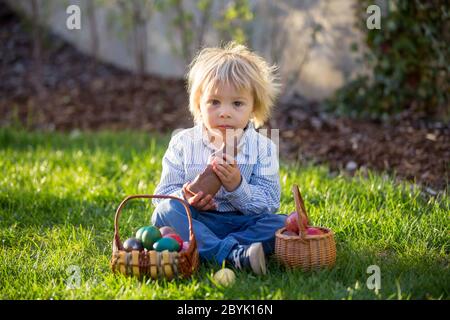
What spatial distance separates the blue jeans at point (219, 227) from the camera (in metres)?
3.02

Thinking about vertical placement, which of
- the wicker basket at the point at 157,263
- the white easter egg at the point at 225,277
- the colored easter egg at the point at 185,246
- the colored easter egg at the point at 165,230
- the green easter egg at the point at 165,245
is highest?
the colored easter egg at the point at 165,230

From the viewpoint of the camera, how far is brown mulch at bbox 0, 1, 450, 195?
464 cm

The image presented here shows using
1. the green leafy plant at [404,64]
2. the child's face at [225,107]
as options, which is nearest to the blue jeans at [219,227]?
the child's face at [225,107]

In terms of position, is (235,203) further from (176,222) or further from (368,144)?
(368,144)

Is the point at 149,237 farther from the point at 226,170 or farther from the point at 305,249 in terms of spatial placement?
the point at 305,249

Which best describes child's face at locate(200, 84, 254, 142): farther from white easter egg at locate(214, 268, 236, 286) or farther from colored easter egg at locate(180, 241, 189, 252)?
white easter egg at locate(214, 268, 236, 286)

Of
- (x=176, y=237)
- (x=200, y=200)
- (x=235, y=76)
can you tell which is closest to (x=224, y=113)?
(x=235, y=76)

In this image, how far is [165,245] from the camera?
278 cm

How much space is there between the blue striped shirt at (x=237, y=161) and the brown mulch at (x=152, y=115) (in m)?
1.19

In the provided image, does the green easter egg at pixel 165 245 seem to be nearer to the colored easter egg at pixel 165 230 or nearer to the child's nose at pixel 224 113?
the colored easter egg at pixel 165 230

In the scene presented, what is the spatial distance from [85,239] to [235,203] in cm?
84

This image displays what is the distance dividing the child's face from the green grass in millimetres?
714

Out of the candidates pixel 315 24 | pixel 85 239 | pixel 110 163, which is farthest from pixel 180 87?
pixel 85 239

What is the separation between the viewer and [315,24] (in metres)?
6.41
